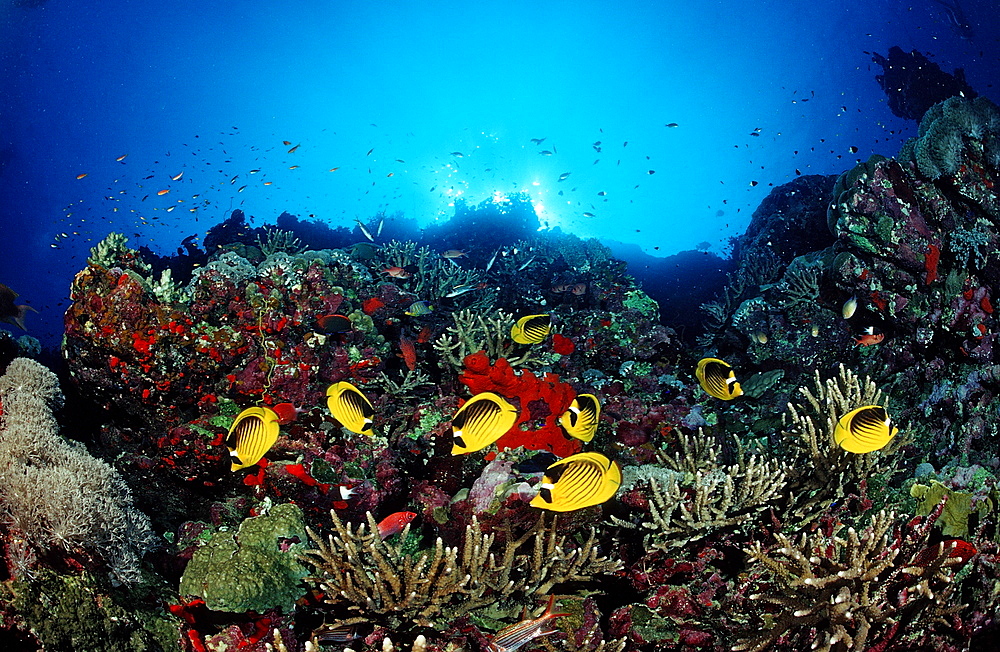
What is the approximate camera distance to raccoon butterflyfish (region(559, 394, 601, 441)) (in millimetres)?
3221

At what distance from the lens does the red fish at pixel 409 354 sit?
5617 mm

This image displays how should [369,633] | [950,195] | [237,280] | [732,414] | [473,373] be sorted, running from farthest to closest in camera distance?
1. [950,195]
2. [732,414]
3. [237,280]
4. [473,373]
5. [369,633]

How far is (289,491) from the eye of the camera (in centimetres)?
384

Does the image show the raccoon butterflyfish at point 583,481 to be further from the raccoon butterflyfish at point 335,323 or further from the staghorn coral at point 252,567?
the raccoon butterflyfish at point 335,323

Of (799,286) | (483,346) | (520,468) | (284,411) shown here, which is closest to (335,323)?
(284,411)

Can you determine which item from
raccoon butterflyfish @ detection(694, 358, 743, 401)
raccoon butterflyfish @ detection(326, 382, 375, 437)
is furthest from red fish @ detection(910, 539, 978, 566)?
raccoon butterflyfish @ detection(326, 382, 375, 437)

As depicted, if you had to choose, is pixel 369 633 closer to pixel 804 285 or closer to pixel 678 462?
pixel 678 462

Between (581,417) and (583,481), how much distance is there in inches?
40.3

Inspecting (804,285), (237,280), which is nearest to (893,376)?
(804,285)

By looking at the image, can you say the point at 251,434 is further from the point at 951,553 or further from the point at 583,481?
the point at 951,553

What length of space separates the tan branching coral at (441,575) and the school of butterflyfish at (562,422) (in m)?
0.53

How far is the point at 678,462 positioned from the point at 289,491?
133 inches

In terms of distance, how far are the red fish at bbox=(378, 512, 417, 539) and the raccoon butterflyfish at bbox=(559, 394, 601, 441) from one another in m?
1.38

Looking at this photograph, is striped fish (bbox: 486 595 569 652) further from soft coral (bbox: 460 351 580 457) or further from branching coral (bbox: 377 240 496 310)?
branching coral (bbox: 377 240 496 310)
